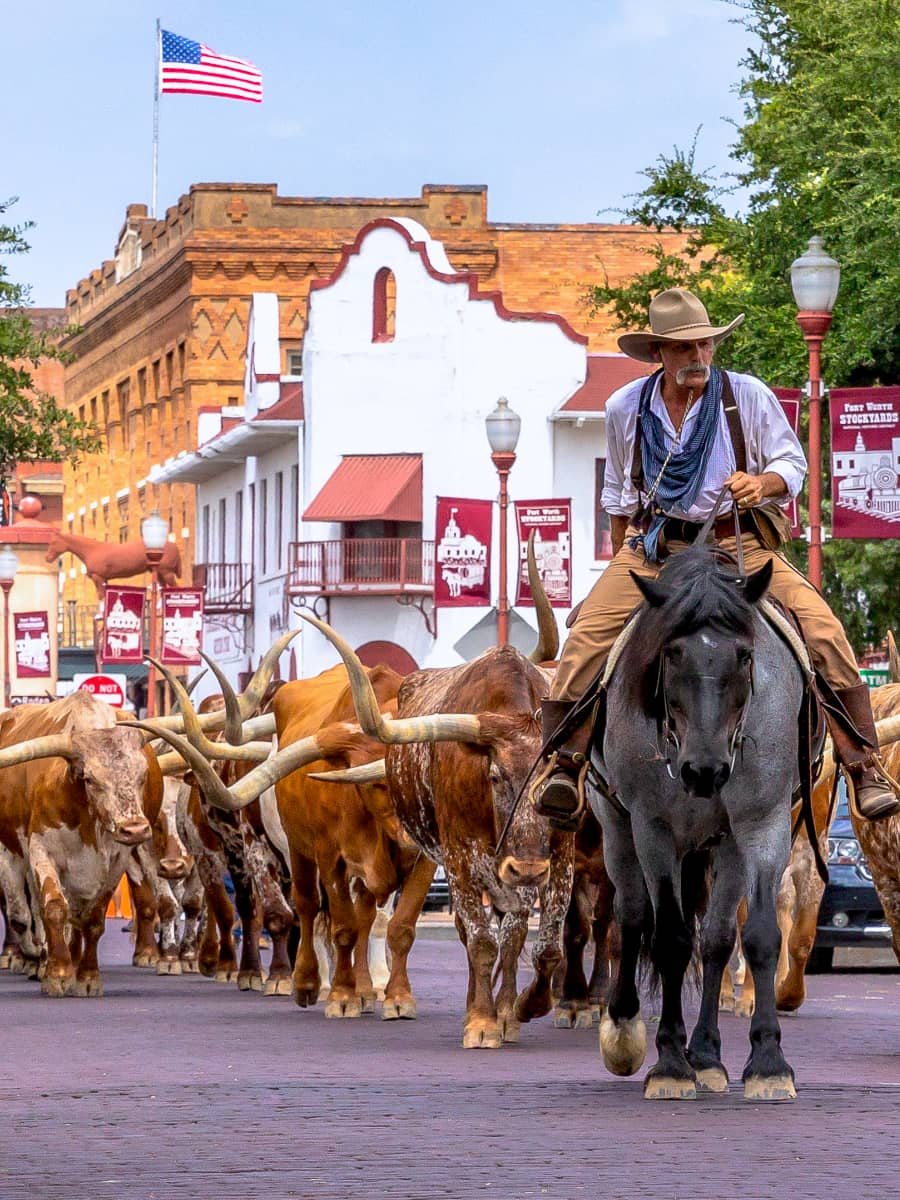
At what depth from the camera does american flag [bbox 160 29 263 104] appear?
61.4 m

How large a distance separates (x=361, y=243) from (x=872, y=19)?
23518 millimetres

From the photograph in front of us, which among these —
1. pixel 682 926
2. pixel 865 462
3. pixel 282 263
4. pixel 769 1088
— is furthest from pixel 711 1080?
pixel 282 263

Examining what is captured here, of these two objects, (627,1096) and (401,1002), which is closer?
(627,1096)

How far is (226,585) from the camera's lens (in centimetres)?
Answer: 6519

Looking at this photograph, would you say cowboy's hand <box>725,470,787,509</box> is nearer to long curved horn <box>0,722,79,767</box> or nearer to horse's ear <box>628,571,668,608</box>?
horse's ear <box>628,571,668,608</box>

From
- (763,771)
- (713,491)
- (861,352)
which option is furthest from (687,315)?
(861,352)

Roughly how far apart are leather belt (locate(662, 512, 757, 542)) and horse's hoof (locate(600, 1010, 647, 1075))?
1896 millimetres

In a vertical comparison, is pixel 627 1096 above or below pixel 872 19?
below

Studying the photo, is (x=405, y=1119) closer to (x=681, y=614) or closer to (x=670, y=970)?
(x=670, y=970)

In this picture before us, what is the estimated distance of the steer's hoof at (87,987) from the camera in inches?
738

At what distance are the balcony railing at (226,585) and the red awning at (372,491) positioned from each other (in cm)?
678

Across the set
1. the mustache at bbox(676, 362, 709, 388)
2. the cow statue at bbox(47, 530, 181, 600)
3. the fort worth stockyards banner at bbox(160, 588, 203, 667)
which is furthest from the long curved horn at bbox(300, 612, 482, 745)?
the cow statue at bbox(47, 530, 181, 600)

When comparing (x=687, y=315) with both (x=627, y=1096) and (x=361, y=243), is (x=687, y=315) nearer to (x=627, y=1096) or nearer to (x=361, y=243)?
(x=627, y=1096)

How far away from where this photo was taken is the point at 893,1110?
1022 centimetres
